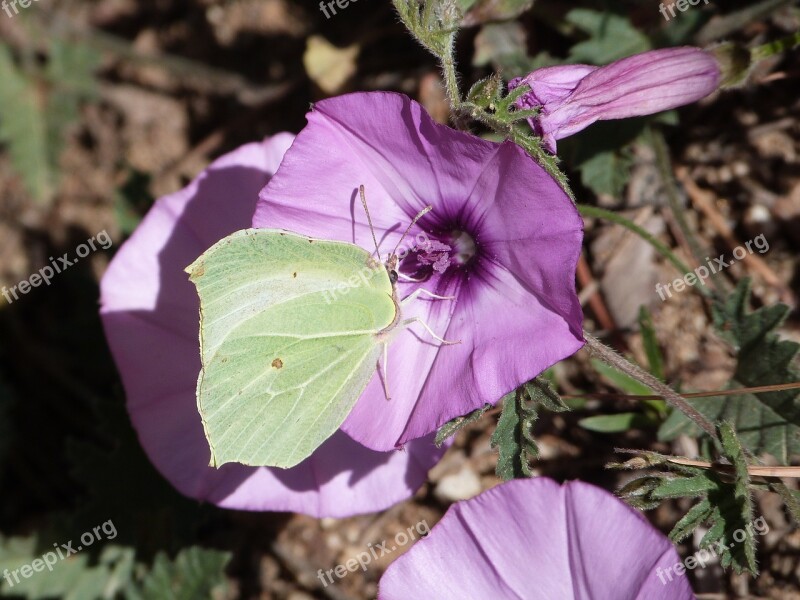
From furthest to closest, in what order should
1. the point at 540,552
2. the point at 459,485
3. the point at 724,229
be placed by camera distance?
1. the point at 459,485
2. the point at 724,229
3. the point at 540,552

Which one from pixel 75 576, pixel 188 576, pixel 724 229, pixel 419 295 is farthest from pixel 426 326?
pixel 75 576

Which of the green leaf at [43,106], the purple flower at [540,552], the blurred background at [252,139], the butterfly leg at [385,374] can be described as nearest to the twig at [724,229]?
the blurred background at [252,139]

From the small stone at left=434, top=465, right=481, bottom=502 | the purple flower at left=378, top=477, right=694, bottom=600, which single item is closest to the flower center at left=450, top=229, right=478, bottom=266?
the purple flower at left=378, top=477, right=694, bottom=600

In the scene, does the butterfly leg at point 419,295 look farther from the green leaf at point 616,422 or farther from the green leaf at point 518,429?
the green leaf at point 616,422

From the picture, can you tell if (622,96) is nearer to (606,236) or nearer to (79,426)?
(606,236)

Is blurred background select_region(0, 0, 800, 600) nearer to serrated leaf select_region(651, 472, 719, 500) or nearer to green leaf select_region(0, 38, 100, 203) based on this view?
green leaf select_region(0, 38, 100, 203)

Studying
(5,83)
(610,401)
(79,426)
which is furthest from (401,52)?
(79,426)

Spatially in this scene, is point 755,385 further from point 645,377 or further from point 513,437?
point 513,437
